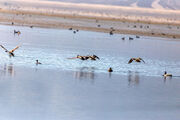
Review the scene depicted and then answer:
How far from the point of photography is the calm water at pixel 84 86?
14828mm

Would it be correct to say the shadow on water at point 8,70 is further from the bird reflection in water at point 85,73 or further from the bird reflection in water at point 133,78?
the bird reflection in water at point 133,78

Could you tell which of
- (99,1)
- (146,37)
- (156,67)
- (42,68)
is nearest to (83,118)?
(42,68)

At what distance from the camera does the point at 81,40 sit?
126 ft

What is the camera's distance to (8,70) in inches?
829

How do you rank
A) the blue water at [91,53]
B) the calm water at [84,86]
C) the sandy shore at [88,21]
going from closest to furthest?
the calm water at [84,86]
the blue water at [91,53]
the sandy shore at [88,21]

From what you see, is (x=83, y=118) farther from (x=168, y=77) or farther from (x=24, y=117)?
(x=168, y=77)

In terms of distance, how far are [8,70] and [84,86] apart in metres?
3.65

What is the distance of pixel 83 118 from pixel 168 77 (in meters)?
9.43

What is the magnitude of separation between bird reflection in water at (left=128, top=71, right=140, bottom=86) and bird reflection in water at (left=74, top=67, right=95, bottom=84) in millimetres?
1365

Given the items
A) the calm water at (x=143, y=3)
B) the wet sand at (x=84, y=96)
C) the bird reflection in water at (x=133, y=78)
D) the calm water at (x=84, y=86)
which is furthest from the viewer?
the calm water at (x=143, y=3)

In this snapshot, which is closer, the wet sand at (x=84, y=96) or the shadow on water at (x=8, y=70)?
the wet sand at (x=84, y=96)

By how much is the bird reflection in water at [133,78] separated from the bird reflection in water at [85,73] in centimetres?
137

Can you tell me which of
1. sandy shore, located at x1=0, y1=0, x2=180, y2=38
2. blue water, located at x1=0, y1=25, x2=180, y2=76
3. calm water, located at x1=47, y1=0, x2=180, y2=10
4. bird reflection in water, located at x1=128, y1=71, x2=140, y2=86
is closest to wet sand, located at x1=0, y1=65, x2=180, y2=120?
bird reflection in water, located at x1=128, y1=71, x2=140, y2=86

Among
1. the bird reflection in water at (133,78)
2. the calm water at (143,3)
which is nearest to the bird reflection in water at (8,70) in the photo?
the bird reflection in water at (133,78)
